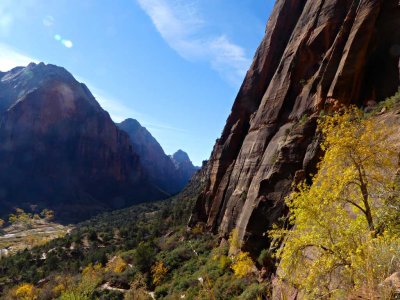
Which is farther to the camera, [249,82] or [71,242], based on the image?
[71,242]

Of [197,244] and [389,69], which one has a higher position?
[389,69]

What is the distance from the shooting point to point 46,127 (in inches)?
6831

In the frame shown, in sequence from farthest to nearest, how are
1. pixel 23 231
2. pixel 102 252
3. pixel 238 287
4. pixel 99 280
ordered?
pixel 23 231 → pixel 102 252 → pixel 99 280 → pixel 238 287


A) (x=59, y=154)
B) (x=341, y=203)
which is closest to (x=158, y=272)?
(x=341, y=203)

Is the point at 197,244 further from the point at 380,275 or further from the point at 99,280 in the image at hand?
the point at 380,275

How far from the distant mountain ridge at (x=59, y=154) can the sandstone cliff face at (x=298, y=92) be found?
378 feet

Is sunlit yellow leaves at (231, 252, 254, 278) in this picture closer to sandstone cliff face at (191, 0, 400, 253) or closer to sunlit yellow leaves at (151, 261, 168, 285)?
sandstone cliff face at (191, 0, 400, 253)

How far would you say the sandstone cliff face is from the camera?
25328 millimetres

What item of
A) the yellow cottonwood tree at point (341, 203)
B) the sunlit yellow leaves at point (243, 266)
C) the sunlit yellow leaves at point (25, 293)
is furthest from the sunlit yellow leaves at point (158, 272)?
the yellow cottonwood tree at point (341, 203)

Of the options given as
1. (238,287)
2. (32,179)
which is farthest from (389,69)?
(32,179)

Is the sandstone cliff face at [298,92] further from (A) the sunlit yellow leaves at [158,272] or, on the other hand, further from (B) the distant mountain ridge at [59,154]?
(B) the distant mountain ridge at [59,154]

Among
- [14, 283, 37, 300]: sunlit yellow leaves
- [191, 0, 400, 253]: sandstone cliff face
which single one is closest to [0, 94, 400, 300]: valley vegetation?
[14, 283, 37, 300]: sunlit yellow leaves

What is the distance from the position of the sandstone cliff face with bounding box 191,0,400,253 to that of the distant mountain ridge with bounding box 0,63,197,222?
11529cm

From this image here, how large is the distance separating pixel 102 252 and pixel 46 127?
461ft
